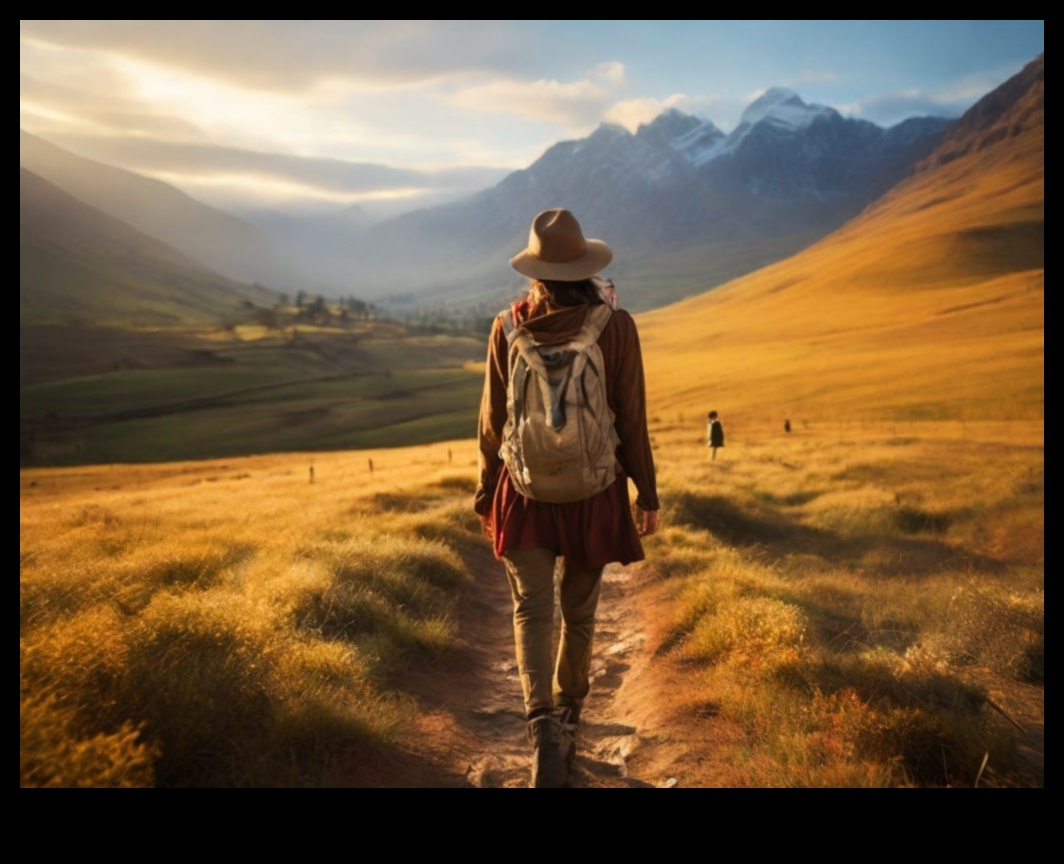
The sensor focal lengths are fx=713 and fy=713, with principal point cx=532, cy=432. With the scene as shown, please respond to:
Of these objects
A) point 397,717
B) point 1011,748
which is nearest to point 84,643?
point 397,717

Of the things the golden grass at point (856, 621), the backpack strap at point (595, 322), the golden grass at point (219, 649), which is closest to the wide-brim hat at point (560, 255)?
the backpack strap at point (595, 322)

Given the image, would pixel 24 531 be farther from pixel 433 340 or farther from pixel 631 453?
pixel 433 340

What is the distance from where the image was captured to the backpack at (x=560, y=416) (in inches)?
169

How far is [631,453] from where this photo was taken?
15.6 feet

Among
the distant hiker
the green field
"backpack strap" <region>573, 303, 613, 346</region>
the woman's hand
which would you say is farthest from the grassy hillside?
the green field

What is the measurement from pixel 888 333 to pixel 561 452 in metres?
84.3

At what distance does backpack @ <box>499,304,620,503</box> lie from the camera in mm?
4297

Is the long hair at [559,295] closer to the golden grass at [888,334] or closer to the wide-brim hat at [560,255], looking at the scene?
the wide-brim hat at [560,255]

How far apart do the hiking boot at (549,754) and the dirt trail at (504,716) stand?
0.27m

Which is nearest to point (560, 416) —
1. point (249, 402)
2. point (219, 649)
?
point (219, 649)

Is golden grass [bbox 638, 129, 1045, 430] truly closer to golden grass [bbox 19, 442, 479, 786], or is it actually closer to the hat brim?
golden grass [bbox 19, 442, 479, 786]

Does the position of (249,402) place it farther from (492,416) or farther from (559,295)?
(559,295)

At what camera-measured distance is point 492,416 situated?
4848mm
